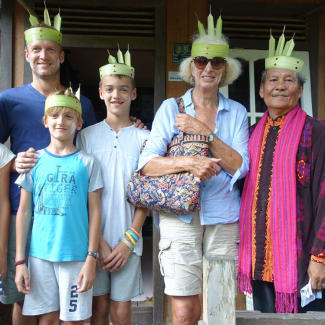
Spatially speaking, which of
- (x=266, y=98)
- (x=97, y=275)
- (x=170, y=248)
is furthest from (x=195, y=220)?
(x=266, y=98)

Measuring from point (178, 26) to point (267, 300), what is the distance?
7.97ft

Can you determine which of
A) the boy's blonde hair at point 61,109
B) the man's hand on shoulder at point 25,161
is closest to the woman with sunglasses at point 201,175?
the boy's blonde hair at point 61,109

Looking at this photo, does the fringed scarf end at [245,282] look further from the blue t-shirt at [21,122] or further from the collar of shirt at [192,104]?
the blue t-shirt at [21,122]

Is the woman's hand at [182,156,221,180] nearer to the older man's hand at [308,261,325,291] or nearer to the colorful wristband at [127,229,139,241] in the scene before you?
the colorful wristband at [127,229,139,241]

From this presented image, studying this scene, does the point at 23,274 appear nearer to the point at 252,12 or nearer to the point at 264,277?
the point at 264,277

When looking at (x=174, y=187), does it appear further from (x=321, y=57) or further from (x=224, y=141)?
(x=321, y=57)

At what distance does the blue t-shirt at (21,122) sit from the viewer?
2465mm

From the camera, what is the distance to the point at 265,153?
2354 millimetres

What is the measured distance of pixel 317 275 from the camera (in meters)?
2.10

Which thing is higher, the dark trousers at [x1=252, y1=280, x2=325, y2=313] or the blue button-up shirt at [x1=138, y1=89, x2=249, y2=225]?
the blue button-up shirt at [x1=138, y1=89, x2=249, y2=225]

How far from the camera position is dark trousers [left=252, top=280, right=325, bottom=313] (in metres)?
2.26

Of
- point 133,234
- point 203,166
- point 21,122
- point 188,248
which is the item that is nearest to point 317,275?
point 188,248

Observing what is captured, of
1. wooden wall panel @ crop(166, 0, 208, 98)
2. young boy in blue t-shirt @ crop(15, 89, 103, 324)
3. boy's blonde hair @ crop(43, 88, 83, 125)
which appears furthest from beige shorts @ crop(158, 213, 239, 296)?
wooden wall panel @ crop(166, 0, 208, 98)

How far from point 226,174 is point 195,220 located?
0.97 ft
